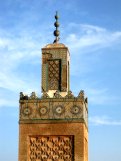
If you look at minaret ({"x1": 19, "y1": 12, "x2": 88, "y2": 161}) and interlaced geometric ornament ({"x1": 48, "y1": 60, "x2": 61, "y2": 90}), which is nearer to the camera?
minaret ({"x1": 19, "y1": 12, "x2": 88, "y2": 161})

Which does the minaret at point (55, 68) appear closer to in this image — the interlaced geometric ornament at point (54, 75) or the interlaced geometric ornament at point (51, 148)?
the interlaced geometric ornament at point (54, 75)

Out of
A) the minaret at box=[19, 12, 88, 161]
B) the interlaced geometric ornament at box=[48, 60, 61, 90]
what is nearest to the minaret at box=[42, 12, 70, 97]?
the interlaced geometric ornament at box=[48, 60, 61, 90]

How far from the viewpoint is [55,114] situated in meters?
11.2

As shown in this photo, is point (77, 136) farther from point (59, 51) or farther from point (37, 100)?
point (59, 51)

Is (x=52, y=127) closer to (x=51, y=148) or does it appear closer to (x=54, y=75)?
(x=51, y=148)

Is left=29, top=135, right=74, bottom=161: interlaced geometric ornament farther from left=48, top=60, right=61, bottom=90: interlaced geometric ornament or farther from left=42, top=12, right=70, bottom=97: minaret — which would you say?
left=48, top=60, right=61, bottom=90: interlaced geometric ornament

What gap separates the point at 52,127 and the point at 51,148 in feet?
1.99

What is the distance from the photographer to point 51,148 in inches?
434

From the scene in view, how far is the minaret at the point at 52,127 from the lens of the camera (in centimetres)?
1098

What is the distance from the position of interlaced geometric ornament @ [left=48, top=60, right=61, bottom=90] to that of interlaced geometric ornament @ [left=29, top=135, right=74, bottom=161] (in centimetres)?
171

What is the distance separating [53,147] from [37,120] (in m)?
0.92

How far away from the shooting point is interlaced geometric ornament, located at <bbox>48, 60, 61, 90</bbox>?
1199cm

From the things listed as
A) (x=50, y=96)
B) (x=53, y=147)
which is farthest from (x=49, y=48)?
(x=53, y=147)

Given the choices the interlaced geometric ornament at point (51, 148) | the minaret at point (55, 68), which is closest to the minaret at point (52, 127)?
the interlaced geometric ornament at point (51, 148)
